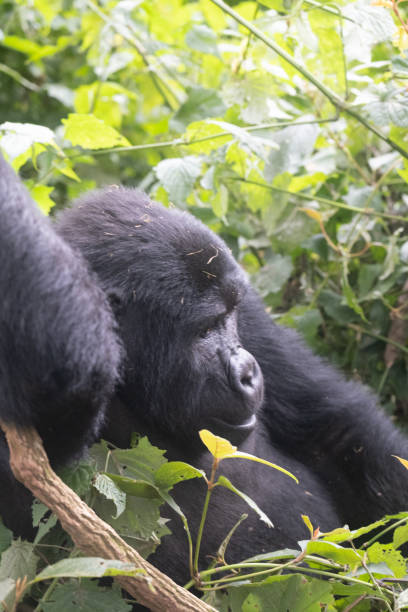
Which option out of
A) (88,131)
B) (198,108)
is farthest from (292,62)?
(198,108)

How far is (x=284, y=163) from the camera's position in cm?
317

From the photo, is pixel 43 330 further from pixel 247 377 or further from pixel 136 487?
pixel 247 377

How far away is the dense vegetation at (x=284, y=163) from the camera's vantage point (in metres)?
2.09

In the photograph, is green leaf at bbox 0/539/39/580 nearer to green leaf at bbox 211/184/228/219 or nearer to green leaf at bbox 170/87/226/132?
green leaf at bbox 211/184/228/219

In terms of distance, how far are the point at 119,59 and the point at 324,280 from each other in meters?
1.64

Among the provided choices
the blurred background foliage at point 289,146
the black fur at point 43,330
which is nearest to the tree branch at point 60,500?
the black fur at point 43,330

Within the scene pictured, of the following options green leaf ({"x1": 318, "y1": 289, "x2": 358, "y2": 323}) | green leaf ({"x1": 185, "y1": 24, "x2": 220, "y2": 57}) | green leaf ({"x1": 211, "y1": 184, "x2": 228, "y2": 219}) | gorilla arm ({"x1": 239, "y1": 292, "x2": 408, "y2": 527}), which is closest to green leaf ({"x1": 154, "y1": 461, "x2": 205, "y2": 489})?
gorilla arm ({"x1": 239, "y1": 292, "x2": 408, "y2": 527})

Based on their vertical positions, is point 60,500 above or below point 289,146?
below

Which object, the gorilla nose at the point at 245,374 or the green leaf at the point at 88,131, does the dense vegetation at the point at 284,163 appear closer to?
the green leaf at the point at 88,131

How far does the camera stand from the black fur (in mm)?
1657

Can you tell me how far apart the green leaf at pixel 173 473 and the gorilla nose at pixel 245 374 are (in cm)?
39

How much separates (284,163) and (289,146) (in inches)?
2.7

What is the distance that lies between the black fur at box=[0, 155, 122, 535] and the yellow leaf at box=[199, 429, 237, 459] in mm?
252

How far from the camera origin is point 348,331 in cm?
373
